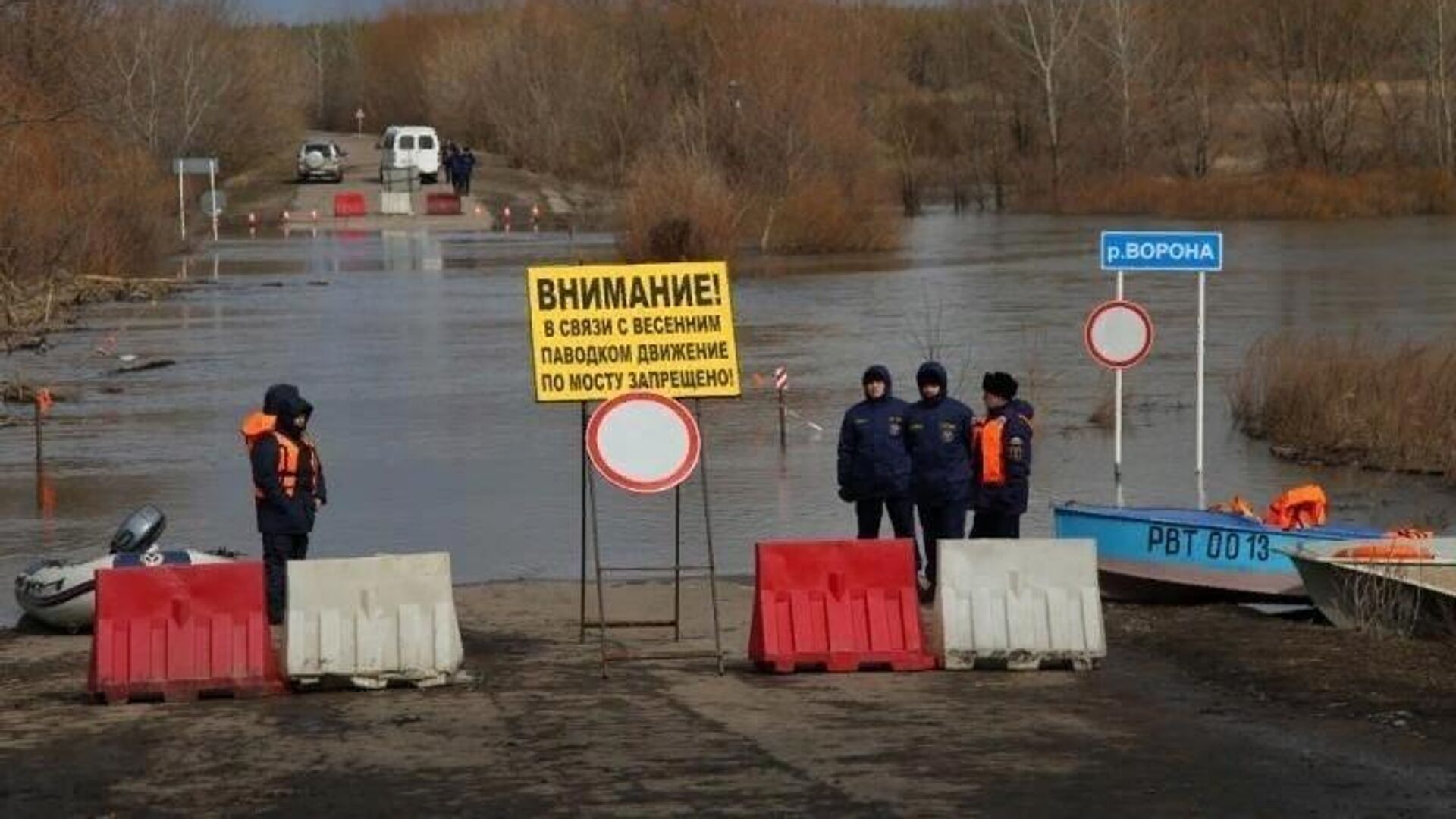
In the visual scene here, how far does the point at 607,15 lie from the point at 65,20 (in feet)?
179

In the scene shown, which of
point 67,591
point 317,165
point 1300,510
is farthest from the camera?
point 317,165

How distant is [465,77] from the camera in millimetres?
106062

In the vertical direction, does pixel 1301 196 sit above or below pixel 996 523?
above

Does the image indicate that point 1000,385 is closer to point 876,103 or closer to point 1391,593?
point 1391,593

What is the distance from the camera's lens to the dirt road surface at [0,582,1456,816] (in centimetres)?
1000

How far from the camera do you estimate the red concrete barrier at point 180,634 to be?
12.7 metres

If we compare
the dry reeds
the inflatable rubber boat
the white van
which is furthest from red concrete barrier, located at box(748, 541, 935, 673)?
the white van

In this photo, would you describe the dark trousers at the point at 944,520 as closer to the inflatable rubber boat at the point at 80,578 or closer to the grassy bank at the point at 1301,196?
the inflatable rubber boat at the point at 80,578

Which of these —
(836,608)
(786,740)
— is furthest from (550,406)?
(786,740)

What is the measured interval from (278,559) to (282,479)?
471 millimetres

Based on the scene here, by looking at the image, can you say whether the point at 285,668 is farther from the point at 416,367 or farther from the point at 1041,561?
the point at 416,367

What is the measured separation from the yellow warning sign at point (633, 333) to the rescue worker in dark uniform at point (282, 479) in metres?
2.10

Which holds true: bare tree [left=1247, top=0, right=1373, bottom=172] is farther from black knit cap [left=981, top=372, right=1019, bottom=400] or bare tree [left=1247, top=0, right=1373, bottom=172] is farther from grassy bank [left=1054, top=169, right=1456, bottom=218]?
black knit cap [left=981, top=372, right=1019, bottom=400]

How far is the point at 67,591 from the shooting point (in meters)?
15.6
